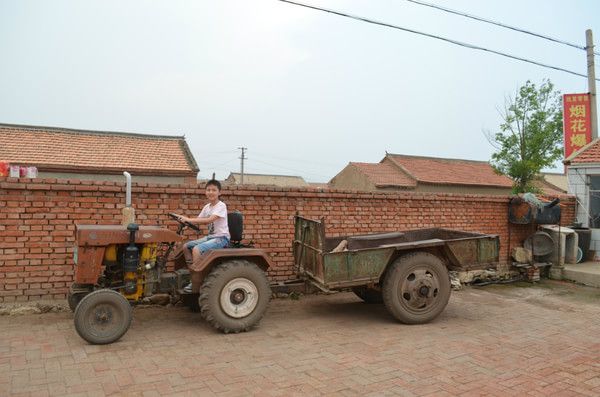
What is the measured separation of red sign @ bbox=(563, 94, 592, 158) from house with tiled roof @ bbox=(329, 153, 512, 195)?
1835 cm

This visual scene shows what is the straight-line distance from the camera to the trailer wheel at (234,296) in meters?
5.33

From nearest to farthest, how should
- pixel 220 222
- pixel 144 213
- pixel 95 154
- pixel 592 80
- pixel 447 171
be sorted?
pixel 220 222 → pixel 144 213 → pixel 592 80 → pixel 95 154 → pixel 447 171

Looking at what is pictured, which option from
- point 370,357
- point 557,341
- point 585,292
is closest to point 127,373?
point 370,357

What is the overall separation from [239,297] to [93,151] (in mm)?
21965

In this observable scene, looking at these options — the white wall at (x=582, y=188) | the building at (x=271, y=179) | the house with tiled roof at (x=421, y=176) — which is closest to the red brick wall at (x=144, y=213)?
the white wall at (x=582, y=188)

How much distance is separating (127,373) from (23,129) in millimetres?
25372

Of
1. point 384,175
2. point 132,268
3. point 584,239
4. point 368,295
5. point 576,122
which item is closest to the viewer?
point 132,268

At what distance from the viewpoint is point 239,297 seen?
18.0 feet

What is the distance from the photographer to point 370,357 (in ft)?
15.8

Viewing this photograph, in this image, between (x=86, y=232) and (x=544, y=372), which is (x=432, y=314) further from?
(x=86, y=232)

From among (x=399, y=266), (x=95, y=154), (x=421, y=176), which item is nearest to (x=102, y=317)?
(x=399, y=266)

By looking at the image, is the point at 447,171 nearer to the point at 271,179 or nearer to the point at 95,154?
the point at 271,179

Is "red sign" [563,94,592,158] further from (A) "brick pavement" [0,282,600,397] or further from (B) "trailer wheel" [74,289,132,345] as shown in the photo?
(B) "trailer wheel" [74,289,132,345]

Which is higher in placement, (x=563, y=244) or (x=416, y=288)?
(x=563, y=244)
